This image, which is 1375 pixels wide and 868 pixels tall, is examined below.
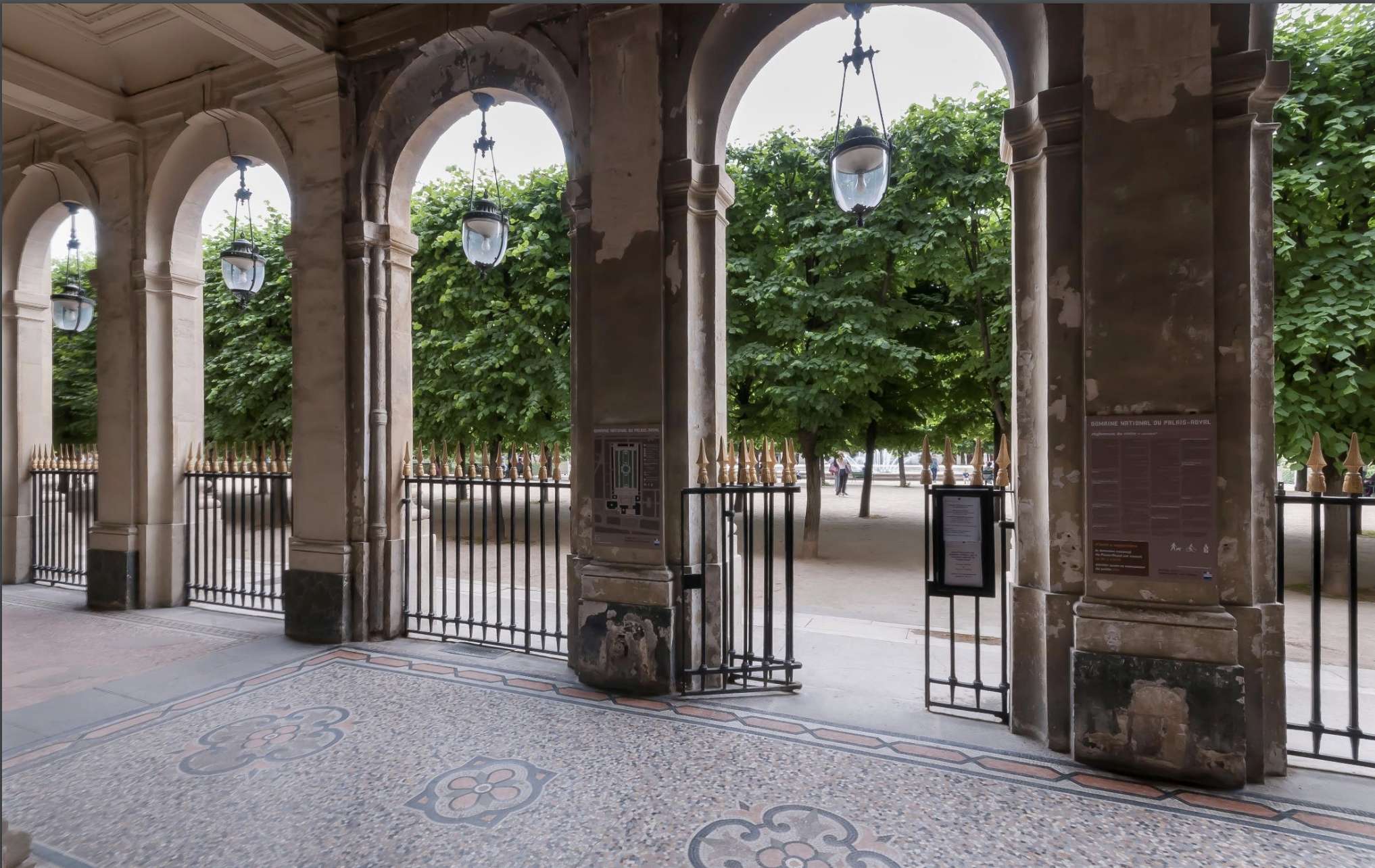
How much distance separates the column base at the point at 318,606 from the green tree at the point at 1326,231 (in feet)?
35.7

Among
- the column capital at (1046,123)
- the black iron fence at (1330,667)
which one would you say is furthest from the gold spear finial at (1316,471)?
the column capital at (1046,123)

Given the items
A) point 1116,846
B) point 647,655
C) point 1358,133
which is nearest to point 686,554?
point 647,655

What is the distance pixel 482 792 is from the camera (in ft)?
13.7

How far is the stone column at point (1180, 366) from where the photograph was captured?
4.30 metres

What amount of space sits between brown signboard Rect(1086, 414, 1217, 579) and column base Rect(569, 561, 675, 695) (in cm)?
301

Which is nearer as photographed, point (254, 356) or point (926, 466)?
point (926, 466)

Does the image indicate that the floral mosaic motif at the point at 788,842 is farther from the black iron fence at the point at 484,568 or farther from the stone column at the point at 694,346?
the black iron fence at the point at 484,568

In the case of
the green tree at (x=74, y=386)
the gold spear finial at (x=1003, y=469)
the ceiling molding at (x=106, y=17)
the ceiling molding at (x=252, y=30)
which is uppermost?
the ceiling molding at (x=106, y=17)

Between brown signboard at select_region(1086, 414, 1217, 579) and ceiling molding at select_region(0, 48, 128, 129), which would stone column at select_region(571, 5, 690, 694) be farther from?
ceiling molding at select_region(0, 48, 128, 129)

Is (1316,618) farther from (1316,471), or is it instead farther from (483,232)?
(483,232)

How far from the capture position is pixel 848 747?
4719mm

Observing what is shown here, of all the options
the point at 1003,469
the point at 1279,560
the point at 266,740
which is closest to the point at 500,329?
the point at 266,740

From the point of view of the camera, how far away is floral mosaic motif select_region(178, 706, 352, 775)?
4.51 meters

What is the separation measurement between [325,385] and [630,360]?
11.2ft
